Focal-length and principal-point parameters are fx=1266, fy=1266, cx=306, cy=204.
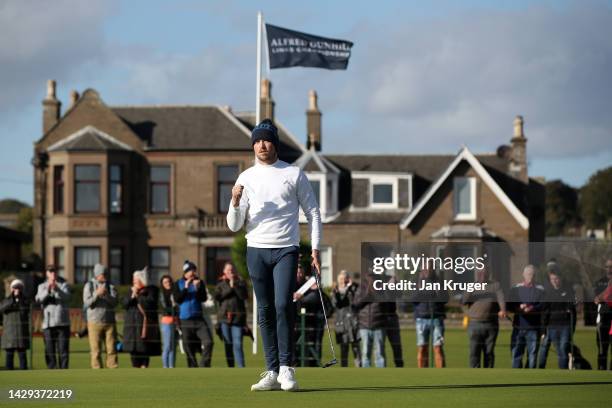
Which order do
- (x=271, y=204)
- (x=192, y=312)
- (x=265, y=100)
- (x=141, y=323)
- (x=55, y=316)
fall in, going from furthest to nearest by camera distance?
(x=265, y=100), (x=55, y=316), (x=141, y=323), (x=192, y=312), (x=271, y=204)

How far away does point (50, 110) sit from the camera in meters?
58.5

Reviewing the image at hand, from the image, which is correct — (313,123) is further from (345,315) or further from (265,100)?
(345,315)

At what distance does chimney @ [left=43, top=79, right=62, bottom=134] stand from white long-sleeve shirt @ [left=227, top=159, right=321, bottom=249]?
49.0m

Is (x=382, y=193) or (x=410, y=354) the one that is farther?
(x=382, y=193)

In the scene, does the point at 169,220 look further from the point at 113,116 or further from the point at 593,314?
the point at 593,314

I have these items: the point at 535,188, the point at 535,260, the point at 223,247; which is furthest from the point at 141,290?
the point at 535,188

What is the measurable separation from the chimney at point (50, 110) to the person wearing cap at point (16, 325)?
123ft

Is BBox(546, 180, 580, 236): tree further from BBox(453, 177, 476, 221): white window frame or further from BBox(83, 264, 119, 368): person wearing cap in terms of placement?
BBox(83, 264, 119, 368): person wearing cap

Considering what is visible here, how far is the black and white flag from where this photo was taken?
3006cm

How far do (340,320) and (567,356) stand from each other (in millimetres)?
4099

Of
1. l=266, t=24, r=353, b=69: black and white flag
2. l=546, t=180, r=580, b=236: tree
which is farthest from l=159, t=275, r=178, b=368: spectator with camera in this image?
l=546, t=180, r=580, b=236: tree

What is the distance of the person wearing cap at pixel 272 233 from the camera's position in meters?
10.5

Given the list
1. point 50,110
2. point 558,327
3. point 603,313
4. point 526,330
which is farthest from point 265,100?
point 603,313

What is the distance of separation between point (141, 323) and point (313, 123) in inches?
1599
